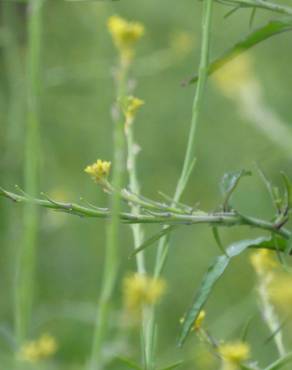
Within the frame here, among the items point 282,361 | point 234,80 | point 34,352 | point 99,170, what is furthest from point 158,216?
point 234,80

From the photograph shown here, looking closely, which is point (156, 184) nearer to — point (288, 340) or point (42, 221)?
point (42, 221)

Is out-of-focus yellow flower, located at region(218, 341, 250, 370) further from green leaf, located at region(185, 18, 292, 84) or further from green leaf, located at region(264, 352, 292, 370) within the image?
green leaf, located at region(185, 18, 292, 84)

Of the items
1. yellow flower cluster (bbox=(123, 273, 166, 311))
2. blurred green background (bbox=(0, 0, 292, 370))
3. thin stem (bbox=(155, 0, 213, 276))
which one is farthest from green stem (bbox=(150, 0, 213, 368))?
blurred green background (bbox=(0, 0, 292, 370))

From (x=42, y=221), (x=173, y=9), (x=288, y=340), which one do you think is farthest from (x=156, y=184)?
(x=288, y=340)

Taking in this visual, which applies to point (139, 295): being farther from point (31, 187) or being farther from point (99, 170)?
point (31, 187)

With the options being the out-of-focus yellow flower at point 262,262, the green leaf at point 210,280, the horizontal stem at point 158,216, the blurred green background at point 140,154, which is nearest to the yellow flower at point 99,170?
the horizontal stem at point 158,216
